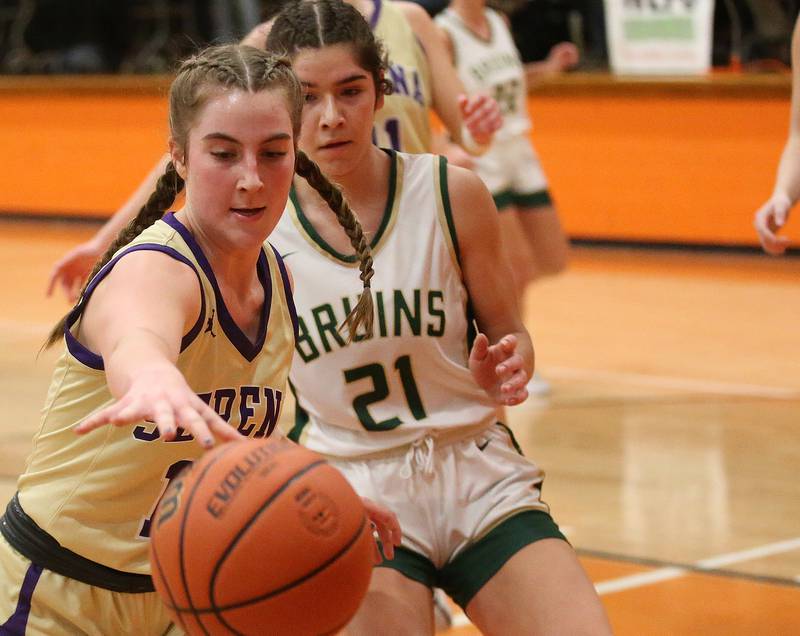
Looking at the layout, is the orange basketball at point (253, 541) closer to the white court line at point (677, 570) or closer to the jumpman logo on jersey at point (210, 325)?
the jumpman logo on jersey at point (210, 325)

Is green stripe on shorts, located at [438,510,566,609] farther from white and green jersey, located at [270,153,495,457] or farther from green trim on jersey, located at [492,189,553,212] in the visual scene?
green trim on jersey, located at [492,189,553,212]

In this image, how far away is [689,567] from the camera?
4.31 metres

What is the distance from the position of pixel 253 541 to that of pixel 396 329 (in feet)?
3.67

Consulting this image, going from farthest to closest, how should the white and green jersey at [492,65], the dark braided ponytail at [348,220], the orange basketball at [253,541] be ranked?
the white and green jersey at [492,65], the dark braided ponytail at [348,220], the orange basketball at [253,541]

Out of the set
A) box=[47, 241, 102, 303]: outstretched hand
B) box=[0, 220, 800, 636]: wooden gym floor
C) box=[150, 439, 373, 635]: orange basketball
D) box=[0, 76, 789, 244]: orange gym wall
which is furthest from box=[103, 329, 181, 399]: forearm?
box=[0, 76, 789, 244]: orange gym wall

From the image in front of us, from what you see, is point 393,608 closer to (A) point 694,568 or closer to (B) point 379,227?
→ (B) point 379,227

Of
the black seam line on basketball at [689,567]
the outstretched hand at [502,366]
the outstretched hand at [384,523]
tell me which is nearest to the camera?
the outstretched hand at [384,523]

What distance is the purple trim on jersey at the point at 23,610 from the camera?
94.1 inches

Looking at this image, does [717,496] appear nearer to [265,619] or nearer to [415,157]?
[415,157]

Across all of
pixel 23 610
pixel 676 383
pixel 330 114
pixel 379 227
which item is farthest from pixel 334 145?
pixel 676 383

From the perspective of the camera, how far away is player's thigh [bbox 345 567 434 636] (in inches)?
111

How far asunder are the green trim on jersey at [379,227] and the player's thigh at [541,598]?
2.44ft

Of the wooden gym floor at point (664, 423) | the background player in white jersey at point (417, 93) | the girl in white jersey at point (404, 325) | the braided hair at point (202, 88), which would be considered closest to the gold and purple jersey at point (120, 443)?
the braided hair at point (202, 88)

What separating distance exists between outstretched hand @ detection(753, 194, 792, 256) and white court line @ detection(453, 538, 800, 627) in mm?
1061
